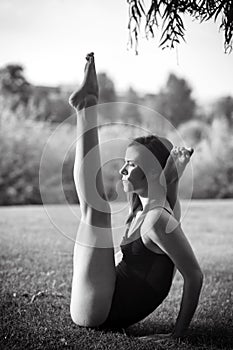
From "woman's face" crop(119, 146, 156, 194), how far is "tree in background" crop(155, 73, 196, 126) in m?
9.39

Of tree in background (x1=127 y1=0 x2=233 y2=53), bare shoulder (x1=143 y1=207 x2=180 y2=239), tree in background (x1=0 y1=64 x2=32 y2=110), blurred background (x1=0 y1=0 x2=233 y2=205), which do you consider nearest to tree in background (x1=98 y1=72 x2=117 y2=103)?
blurred background (x1=0 y1=0 x2=233 y2=205)

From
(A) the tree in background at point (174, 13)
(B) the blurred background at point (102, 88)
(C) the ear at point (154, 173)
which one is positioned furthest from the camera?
(B) the blurred background at point (102, 88)

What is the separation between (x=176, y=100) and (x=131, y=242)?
9858 millimetres

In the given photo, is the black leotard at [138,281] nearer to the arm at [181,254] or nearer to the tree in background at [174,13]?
the arm at [181,254]

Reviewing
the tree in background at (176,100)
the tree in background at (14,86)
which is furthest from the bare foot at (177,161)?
the tree in background at (14,86)

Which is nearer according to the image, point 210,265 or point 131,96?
point 210,265

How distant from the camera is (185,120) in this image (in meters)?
11.5

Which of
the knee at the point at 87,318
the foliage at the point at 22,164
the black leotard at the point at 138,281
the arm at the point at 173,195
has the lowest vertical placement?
the foliage at the point at 22,164

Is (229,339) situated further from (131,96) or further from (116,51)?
(131,96)

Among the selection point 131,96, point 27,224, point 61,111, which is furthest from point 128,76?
point 27,224

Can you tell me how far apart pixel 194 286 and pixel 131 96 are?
31.9 feet

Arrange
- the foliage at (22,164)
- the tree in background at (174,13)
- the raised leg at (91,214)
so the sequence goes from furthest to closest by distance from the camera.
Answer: the foliage at (22,164)
the tree in background at (174,13)
the raised leg at (91,214)

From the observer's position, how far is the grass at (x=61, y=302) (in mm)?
2248

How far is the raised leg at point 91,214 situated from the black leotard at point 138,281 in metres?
0.06
